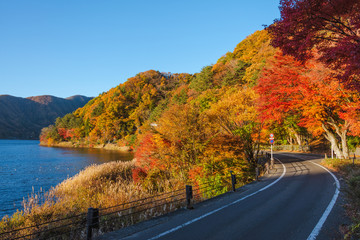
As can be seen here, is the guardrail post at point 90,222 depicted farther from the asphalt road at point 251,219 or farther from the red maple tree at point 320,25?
the red maple tree at point 320,25

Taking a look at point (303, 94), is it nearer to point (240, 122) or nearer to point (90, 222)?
point (240, 122)

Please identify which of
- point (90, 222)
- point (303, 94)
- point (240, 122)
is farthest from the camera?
point (240, 122)

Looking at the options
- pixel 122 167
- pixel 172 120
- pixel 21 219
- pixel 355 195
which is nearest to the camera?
pixel 355 195

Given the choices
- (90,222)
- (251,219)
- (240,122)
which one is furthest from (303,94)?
(90,222)

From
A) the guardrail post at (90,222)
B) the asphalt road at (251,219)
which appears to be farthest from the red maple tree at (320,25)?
the guardrail post at (90,222)

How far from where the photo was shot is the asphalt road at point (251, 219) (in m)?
5.79

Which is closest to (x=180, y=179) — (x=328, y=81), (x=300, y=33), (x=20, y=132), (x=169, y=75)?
(x=300, y=33)

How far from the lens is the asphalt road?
579 centimetres

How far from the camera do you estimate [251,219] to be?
694 centimetres

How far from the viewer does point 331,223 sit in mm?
6469

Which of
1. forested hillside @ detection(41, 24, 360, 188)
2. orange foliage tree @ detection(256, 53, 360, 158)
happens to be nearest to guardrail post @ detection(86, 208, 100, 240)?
forested hillside @ detection(41, 24, 360, 188)

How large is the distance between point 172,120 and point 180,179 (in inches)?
198

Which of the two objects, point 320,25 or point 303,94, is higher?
point 320,25

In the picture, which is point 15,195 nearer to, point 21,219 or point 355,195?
point 21,219
